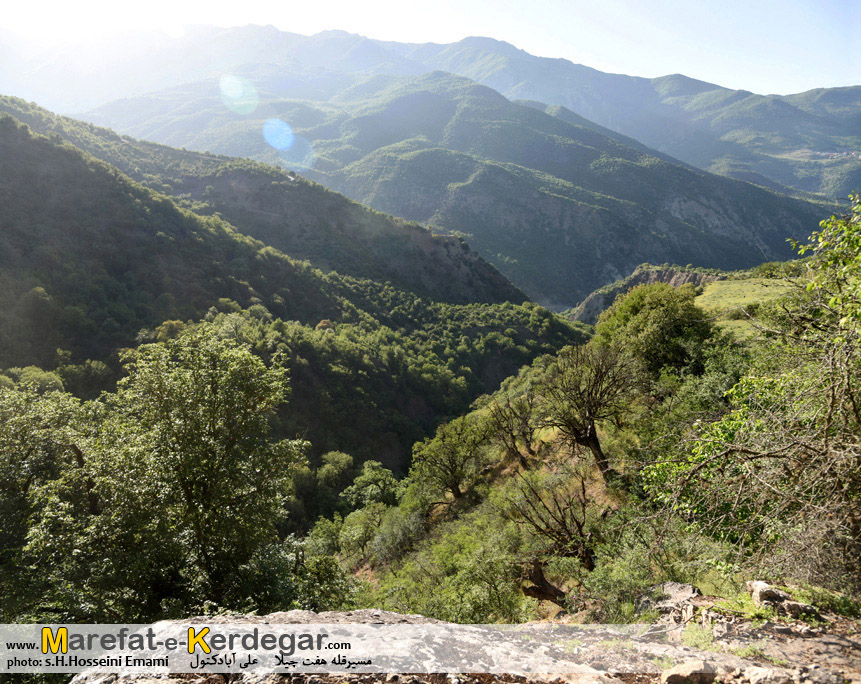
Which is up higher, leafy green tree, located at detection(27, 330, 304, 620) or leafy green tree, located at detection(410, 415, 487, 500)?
leafy green tree, located at detection(27, 330, 304, 620)

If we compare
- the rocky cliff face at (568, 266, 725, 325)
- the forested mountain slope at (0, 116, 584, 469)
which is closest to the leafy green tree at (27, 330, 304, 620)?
the forested mountain slope at (0, 116, 584, 469)

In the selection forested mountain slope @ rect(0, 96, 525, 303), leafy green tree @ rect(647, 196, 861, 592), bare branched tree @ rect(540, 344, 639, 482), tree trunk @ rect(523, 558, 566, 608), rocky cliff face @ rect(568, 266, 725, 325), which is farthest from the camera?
forested mountain slope @ rect(0, 96, 525, 303)

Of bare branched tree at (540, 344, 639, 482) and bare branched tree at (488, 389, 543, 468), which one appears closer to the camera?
bare branched tree at (540, 344, 639, 482)

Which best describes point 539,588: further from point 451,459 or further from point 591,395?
point 451,459

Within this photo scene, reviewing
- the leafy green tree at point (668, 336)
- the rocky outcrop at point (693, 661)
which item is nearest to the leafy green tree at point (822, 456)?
the rocky outcrop at point (693, 661)

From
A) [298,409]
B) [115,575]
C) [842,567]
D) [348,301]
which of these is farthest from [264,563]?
[348,301]

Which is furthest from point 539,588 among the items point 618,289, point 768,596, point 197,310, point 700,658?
point 618,289

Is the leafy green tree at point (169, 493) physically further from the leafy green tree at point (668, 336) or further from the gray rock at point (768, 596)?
the leafy green tree at point (668, 336)

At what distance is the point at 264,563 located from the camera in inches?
384

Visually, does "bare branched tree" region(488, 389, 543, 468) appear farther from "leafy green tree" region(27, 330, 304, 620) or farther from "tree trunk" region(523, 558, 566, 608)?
"leafy green tree" region(27, 330, 304, 620)

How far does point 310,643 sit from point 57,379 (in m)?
45.2

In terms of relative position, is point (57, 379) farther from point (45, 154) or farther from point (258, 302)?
point (45, 154)

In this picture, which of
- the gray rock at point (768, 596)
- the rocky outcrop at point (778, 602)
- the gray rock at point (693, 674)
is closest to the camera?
the gray rock at point (693, 674)

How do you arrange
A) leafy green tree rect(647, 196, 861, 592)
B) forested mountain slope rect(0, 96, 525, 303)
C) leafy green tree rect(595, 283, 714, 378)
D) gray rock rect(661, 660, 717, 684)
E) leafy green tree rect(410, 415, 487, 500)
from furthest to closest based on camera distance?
1. forested mountain slope rect(0, 96, 525, 303)
2. leafy green tree rect(410, 415, 487, 500)
3. leafy green tree rect(595, 283, 714, 378)
4. leafy green tree rect(647, 196, 861, 592)
5. gray rock rect(661, 660, 717, 684)
